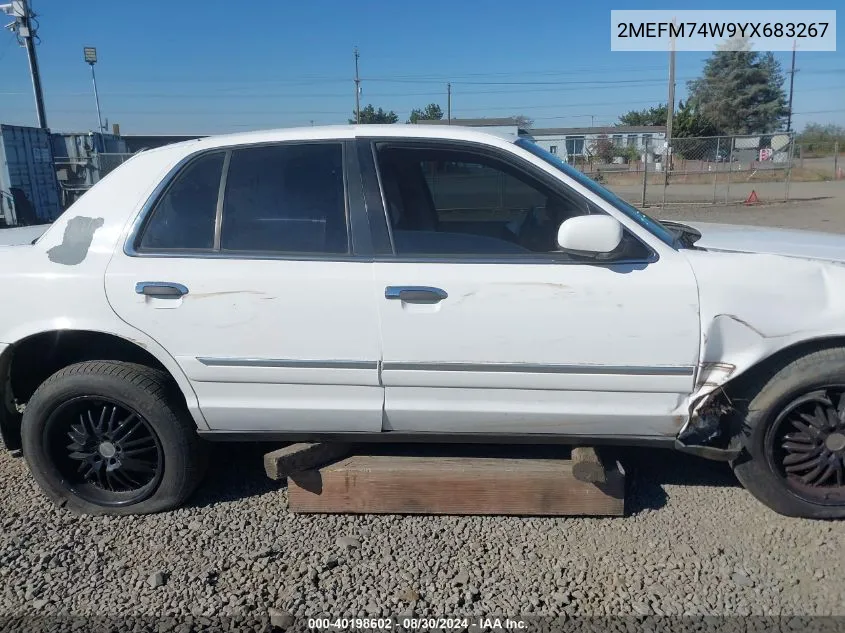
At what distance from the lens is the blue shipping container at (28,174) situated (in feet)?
48.8

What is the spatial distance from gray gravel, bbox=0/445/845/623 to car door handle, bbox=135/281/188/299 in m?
1.15

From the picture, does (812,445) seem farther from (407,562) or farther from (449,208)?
(449,208)

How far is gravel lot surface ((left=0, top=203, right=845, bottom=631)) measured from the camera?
2740 millimetres

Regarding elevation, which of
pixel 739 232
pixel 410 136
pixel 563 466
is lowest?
pixel 563 466

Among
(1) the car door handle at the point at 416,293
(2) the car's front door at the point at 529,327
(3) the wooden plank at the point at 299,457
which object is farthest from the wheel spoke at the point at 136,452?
(1) the car door handle at the point at 416,293

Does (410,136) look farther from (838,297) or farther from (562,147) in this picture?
(562,147)

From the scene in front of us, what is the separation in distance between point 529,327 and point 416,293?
1.68 ft

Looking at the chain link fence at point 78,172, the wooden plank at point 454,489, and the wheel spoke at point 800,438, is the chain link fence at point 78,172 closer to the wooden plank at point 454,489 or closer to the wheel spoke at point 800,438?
the wooden plank at point 454,489

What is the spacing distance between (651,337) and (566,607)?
1.17 metres

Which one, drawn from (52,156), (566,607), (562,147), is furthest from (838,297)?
(562,147)

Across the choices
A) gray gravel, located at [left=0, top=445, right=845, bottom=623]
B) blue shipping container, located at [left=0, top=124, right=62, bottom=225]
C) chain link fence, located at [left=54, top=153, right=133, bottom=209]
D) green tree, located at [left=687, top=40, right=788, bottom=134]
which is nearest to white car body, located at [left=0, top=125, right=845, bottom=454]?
gray gravel, located at [left=0, top=445, right=845, bottom=623]

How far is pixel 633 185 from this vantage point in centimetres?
3181

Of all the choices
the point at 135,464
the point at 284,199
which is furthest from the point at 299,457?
the point at 284,199

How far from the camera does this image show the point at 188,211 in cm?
322
